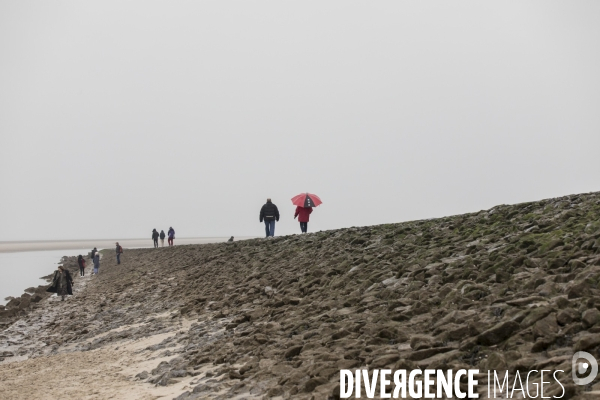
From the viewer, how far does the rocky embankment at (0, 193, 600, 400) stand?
7.73 m

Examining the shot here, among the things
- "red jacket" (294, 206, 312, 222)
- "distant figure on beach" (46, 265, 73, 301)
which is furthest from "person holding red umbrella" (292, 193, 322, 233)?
"distant figure on beach" (46, 265, 73, 301)

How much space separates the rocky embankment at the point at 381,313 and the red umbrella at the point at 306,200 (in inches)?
223

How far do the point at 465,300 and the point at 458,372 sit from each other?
8.81 feet

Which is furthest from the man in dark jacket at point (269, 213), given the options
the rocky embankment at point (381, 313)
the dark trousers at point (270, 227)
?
the rocky embankment at point (381, 313)

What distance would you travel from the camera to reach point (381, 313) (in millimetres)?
10312

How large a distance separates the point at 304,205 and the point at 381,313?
1609 centimetres

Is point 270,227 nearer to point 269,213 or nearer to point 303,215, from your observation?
point 269,213

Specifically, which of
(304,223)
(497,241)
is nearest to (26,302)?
(304,223)

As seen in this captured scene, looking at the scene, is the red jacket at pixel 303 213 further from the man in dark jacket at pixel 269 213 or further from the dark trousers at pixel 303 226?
the man in dark jacket at pixel 269 213

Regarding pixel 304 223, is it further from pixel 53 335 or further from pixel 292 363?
pixel 292 363

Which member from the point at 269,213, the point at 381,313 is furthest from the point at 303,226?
the point at 381,313

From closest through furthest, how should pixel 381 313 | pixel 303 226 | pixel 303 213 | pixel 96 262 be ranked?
pixel 381 313
pixel 303 213
pixel 303 226
pixel 96 262

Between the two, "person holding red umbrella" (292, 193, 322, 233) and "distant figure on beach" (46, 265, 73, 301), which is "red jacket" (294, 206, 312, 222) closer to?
"person holding red umbrella" (292, 193, 322, 233)

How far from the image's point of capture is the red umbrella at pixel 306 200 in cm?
2630
